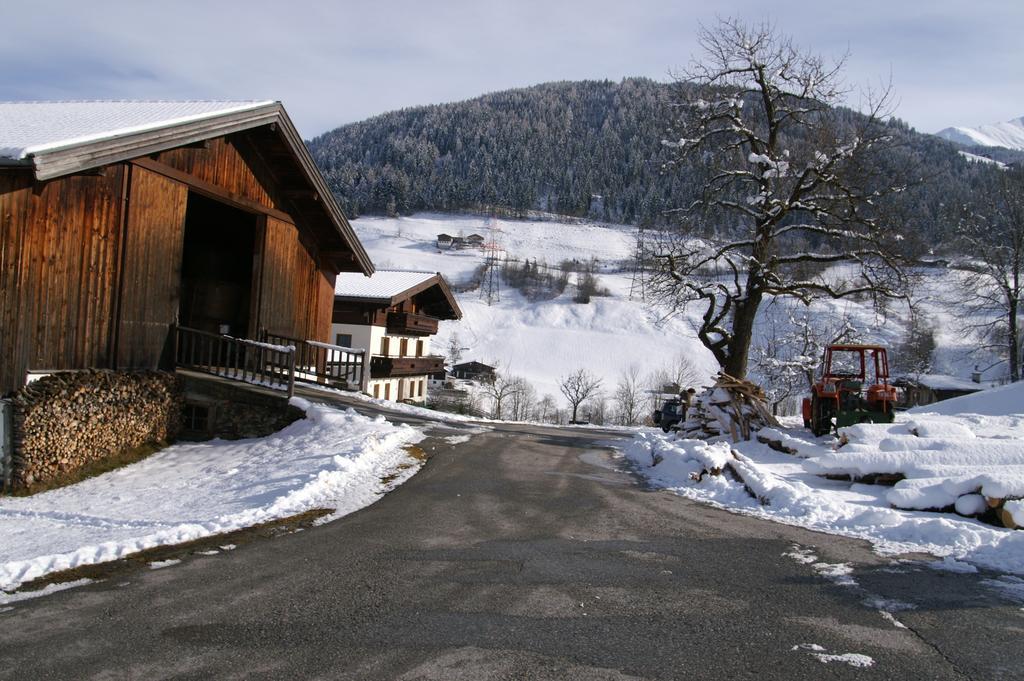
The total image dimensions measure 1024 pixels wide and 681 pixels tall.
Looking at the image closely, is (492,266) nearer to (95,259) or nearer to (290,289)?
(290,289)

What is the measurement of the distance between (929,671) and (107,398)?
40.8ft

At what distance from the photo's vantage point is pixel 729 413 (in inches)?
661

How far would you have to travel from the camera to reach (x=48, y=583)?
5.78 metres

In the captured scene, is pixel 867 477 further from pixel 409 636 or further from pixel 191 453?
pixel 191 453

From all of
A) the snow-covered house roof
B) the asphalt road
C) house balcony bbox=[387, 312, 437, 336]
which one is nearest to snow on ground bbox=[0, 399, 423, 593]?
the asphalt road

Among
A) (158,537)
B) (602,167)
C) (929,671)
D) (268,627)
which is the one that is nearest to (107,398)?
(158,537)

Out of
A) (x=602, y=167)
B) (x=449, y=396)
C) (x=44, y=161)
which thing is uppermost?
(x=602, y=167)

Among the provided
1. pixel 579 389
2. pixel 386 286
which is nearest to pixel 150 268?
pixel 386 286

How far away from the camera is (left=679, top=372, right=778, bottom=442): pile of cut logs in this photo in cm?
1636

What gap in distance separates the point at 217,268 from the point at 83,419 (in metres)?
9.00

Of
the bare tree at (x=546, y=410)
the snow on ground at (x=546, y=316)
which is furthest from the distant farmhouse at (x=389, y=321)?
the snow on ground at (x=546, y=316)

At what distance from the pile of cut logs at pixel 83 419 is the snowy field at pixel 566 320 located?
49463 millimetres

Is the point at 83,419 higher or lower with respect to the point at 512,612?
higher

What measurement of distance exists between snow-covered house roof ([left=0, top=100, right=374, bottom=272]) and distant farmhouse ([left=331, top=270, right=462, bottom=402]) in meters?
19.1
